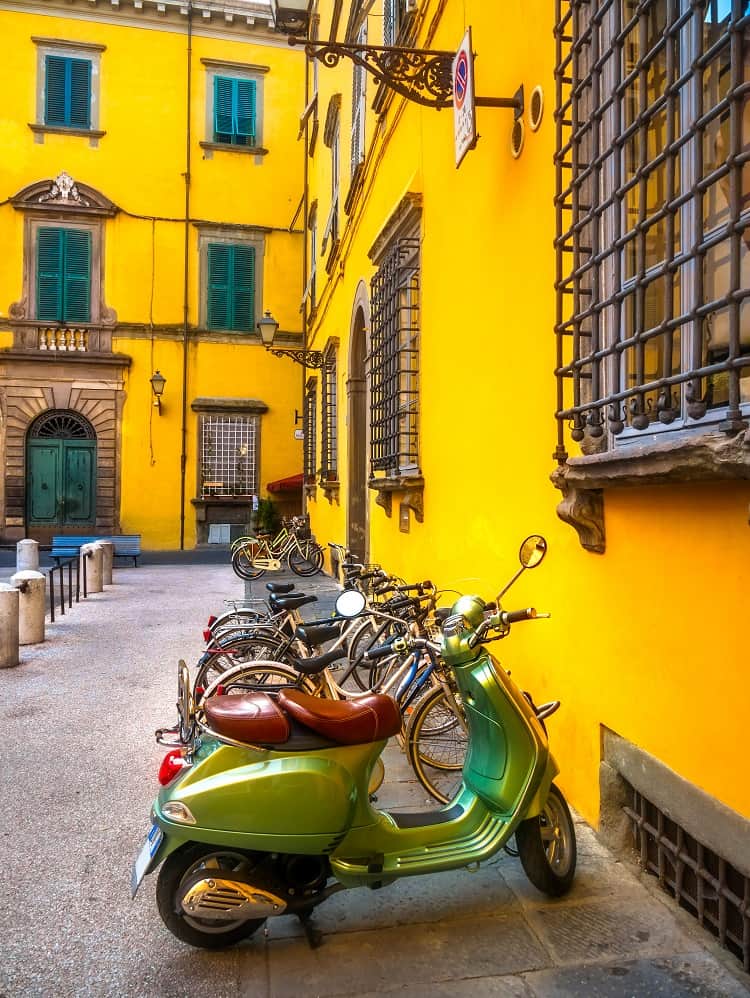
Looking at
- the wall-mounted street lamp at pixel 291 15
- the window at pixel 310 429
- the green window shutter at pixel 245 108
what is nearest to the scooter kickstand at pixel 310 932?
the wall-mounted street lamp at pixel 291 15

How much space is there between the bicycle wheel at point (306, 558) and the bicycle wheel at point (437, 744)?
28.5 ft

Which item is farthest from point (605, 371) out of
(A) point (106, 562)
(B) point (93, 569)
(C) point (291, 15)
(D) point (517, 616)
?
(A) point (106, 562)

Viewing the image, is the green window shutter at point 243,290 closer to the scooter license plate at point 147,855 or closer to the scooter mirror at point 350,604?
the scooter mirror at point 350,604

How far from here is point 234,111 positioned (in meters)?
19.4

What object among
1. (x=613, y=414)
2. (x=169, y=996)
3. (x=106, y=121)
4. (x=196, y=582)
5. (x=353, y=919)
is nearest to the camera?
(x=169, y=996)

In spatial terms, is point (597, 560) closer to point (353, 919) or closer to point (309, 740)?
point (309, 740)

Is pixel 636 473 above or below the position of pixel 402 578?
above

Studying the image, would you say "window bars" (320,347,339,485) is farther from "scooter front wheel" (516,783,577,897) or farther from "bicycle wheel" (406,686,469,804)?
"scooter front wheel" (516,783,577,897)

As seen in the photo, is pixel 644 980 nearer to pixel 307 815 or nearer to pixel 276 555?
pixel 307 815

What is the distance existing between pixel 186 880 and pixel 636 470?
194 cm

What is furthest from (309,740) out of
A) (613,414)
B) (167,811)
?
(613,414)

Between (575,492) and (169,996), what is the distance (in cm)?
223

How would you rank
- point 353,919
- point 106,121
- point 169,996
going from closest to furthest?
point 169,996
point 353,919
point 106,121

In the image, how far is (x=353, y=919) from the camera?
100 inches
